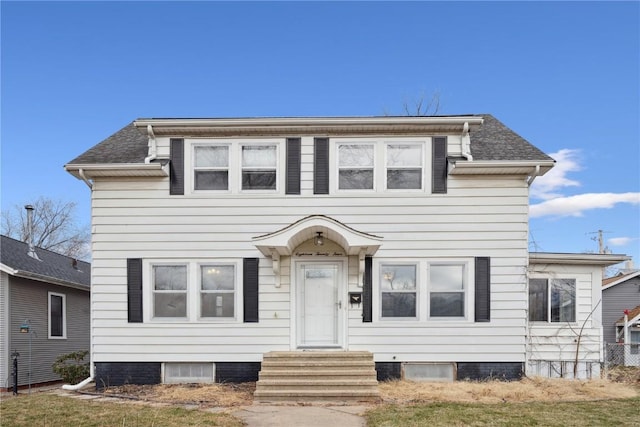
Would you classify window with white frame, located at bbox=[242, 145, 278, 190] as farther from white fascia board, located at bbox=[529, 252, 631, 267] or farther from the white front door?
white fascia board, located at bbox=[529, 252, 631, 267]

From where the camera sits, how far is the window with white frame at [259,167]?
30.5 feet

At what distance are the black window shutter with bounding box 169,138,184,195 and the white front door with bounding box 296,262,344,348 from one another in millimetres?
2998

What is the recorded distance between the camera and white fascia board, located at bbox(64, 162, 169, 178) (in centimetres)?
892

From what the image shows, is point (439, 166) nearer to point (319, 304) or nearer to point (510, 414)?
point (319, 304)

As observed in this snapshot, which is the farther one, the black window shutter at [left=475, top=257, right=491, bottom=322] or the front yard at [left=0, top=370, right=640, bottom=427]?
the black window shutter at [left=475, top=257, right=491, bottom=322]

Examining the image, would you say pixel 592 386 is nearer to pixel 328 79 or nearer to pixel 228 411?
pixel 228 411

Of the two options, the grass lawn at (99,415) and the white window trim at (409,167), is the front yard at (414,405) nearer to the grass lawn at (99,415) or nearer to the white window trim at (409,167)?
the grass lawn at (99,415)

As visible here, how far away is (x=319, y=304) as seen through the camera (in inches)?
362

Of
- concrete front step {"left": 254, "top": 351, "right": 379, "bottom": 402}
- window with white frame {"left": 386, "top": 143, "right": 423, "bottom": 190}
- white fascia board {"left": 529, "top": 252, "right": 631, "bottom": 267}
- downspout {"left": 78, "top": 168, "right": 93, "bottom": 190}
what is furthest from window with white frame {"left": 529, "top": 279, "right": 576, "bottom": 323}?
downspout {"left": 78, "top": 168, "right": 93, "bottom": 190}

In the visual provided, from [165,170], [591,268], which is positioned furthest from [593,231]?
[165,170]

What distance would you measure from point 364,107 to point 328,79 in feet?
5.61

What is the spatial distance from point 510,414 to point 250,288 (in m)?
5.14

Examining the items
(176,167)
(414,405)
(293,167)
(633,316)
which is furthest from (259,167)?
(633,316)

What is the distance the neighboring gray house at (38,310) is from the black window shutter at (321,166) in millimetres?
7992
